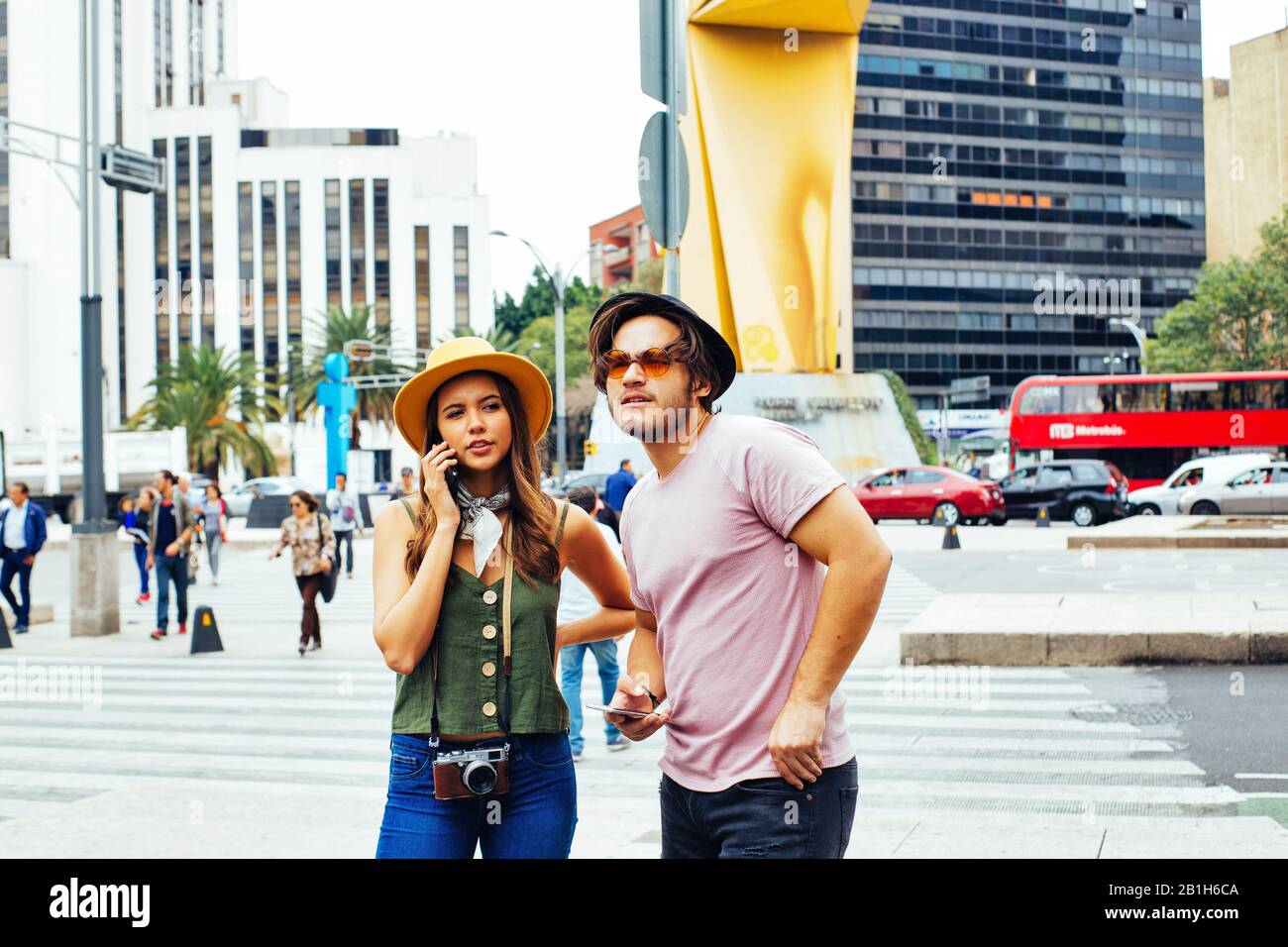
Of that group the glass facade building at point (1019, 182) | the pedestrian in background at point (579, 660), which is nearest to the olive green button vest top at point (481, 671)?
the pedestrian in background at point (579, 660)

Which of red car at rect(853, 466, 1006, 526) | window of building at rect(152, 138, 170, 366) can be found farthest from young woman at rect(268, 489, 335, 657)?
window of building at rect(152, 138, 170, 366)

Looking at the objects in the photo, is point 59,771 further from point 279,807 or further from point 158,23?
point 158,23

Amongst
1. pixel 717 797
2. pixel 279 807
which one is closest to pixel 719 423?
pixel 717 797

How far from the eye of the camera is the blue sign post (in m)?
39.9

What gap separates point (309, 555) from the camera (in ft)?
44.2

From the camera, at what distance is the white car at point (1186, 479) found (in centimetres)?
3341

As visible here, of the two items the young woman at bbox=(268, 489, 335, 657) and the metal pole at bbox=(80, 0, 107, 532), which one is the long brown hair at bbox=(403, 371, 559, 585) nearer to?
the young woman at bbox=(268, 489, 335, 657)

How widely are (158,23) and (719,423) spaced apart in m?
96.5

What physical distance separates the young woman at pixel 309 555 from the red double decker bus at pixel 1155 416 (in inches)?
1203

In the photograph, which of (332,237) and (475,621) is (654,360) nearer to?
(475,621)

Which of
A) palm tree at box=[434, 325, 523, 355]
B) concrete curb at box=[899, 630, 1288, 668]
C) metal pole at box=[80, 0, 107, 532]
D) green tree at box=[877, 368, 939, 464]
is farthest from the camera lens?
palm tree at box=[434, 325, 523, 355]

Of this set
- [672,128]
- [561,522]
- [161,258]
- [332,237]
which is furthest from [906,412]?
[161,258]

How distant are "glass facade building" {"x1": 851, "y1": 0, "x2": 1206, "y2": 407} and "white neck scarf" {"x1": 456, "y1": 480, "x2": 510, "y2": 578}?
311 ft

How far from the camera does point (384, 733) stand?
30.2 ft
